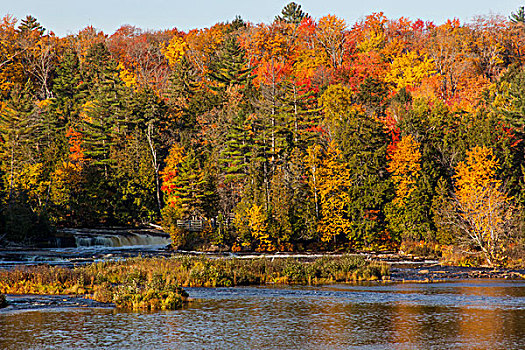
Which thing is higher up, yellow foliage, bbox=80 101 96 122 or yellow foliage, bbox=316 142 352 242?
yellow foliage, bbox=80 101 96 122

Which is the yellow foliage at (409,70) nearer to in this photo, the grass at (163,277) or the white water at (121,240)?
the white water at (121,240)

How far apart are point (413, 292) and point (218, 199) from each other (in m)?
42.5

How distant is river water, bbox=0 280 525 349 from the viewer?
23250 millimetres

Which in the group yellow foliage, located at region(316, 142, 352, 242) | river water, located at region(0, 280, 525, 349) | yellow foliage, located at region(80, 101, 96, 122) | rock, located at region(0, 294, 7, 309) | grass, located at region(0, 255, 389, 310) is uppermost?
yellow foliage, located at region(80, 101, 96, 122)

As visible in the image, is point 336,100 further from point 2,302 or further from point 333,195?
point 2,302

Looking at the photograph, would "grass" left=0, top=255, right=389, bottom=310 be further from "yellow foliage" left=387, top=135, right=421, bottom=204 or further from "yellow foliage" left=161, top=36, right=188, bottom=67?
"yellow foliage" left=161, top=36, right=188, bottom=67

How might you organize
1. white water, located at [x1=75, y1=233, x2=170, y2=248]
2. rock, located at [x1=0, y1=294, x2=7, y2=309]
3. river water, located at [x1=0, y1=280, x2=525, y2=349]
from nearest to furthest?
river water, located at [x1=0, y1=280, x2=525, y2=349] < rock, located at [x1=0, y1=294, x2=7, y2=309] < white water, located at [x1=75, y1=233, x2=170, y2=248]

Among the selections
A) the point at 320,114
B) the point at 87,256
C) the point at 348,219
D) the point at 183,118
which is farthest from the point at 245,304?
the point at 183,118

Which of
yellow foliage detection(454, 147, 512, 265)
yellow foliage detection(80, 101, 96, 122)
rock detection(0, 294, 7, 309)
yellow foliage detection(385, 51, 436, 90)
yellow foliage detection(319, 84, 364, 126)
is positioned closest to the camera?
rock detection(0, 294, 7, 309)

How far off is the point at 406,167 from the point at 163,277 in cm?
4041

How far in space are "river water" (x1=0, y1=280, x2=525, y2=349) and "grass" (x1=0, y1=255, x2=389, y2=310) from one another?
1.55m

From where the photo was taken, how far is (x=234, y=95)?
4173 inches

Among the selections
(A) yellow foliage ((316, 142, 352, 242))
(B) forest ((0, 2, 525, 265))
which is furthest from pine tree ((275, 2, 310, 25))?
(A) yellow foliage ((316, 142, 352, 242))

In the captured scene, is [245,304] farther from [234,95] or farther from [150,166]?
[234,95]
